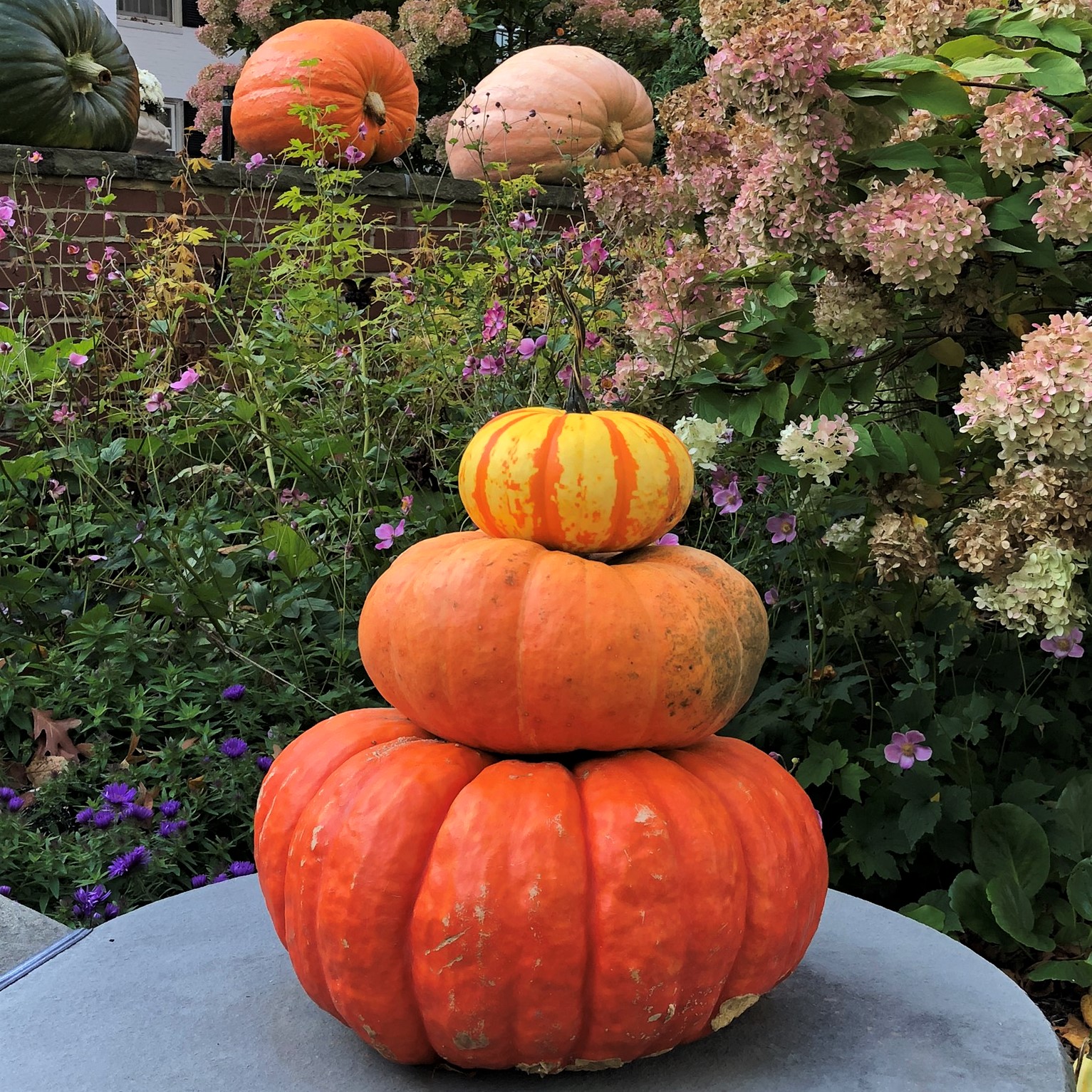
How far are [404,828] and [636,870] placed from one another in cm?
25

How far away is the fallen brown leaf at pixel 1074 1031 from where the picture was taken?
6.99ft

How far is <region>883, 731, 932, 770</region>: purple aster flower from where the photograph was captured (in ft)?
7.31

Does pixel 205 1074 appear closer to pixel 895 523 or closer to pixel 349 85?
pixel 895 523

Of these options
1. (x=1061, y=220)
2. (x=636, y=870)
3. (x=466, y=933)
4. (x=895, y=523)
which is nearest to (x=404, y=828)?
(x=466, y=933)

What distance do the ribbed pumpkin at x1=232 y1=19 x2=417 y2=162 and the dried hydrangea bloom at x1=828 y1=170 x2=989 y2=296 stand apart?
398 centimetres

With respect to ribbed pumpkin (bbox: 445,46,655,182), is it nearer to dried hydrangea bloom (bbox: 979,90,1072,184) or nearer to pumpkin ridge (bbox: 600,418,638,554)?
dried hydrangea bloom (bbox: 979,90,1072,184)

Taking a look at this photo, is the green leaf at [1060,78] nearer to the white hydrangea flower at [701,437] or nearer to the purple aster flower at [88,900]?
the white hydrangea flower at [701,437]

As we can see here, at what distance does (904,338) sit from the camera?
2.40 meters

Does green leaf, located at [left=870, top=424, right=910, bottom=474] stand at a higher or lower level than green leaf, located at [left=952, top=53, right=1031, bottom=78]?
lower

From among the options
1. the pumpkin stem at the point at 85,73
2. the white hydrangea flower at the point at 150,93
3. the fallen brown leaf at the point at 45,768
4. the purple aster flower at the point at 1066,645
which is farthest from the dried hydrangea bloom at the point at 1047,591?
the white hydrangea flower at the point at 150,93

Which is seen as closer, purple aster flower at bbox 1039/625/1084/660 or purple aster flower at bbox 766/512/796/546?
purple aster flower at bbox 1039/625/1084/660

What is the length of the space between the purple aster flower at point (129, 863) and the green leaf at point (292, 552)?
908 millimetres

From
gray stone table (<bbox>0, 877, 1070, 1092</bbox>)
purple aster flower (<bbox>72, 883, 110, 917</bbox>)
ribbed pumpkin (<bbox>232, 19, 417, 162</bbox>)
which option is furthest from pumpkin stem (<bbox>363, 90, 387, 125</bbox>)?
gray stone table (<bbox>0, 877, 1070, 1092</bbox>)

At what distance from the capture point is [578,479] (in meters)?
1.35
